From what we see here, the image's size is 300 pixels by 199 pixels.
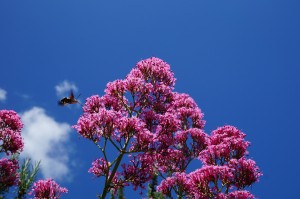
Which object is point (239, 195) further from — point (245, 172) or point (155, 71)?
point (155, 71)

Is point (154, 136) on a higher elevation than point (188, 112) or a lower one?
lower

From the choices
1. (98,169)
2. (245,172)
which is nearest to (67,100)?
(98,169)

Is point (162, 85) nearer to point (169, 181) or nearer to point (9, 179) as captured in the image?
point (169, 181)

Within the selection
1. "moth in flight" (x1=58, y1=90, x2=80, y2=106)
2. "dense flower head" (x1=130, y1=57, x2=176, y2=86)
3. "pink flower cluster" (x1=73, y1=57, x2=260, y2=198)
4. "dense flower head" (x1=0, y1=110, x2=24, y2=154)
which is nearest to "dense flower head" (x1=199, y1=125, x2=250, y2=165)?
"pink flower cluster" (x1=73, y1=57, x2=260, y2=198)

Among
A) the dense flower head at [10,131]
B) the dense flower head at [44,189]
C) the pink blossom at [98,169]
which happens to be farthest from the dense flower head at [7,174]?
the pink blossom at [98,169]

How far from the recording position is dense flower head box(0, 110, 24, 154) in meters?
14.2

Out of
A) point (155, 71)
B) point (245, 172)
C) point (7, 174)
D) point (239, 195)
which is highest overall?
point (155, 71)

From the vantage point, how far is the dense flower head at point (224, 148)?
11141 mm

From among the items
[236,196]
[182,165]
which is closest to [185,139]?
[182,165]

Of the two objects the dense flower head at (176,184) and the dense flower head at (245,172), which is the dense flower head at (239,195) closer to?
the dense flower head at (245,172)

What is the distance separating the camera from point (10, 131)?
→ 14.2 m

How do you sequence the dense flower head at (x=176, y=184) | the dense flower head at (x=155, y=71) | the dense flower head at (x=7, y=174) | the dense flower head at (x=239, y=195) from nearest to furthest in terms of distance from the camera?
the dense flower head at (x=239, y=195) → the dense flower head at (x=176, y=184) → the dense flower head at (x=155, y=71) → the dense flower head at (x=7, y=174)

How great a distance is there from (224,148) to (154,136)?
8.29 ft

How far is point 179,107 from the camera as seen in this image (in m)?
15.6
